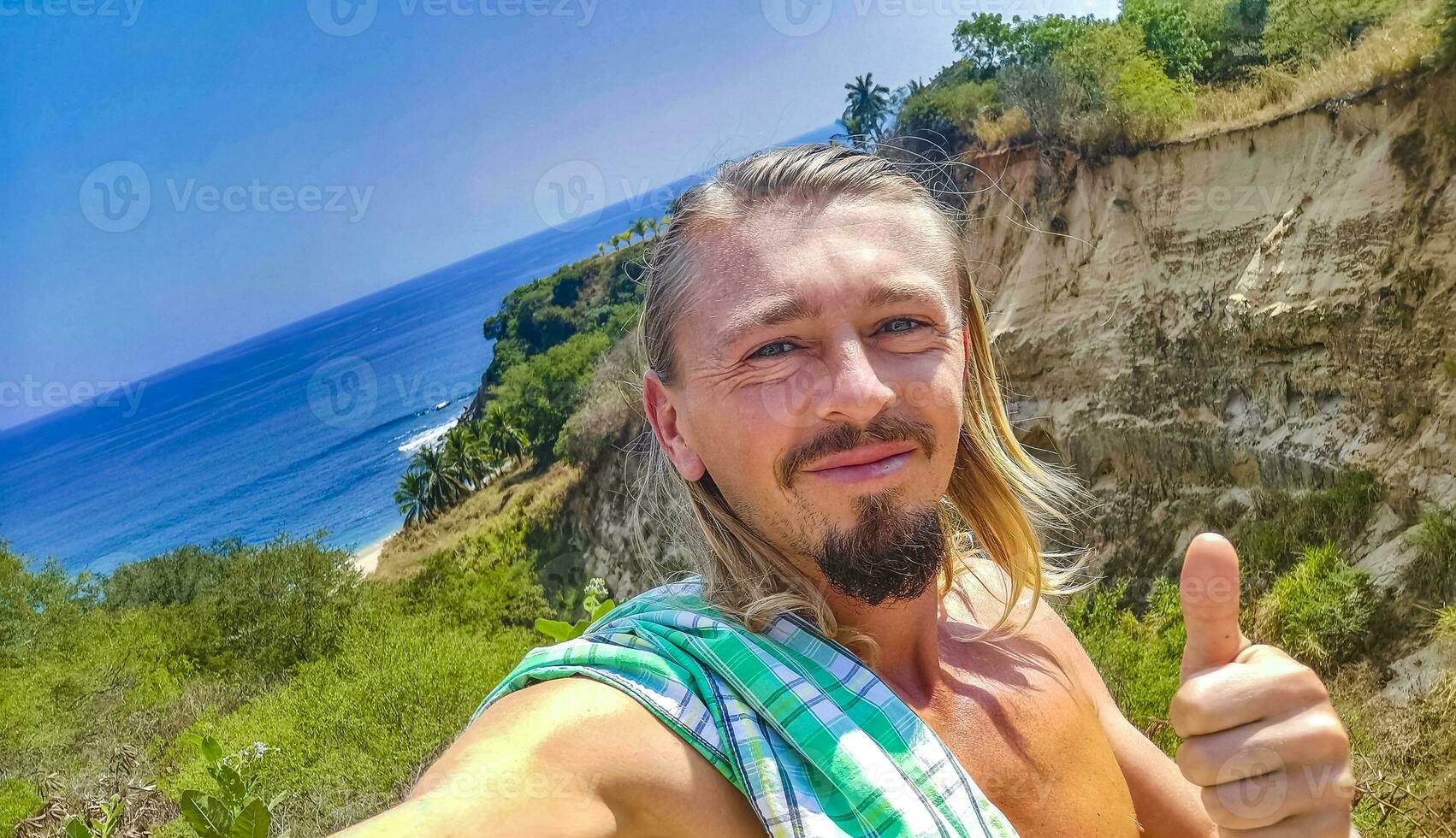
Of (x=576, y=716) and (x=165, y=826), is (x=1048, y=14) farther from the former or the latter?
(x=576, y=716)

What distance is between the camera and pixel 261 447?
74.8 metres

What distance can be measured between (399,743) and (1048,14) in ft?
68.2

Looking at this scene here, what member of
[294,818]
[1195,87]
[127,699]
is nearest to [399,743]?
[294,818]

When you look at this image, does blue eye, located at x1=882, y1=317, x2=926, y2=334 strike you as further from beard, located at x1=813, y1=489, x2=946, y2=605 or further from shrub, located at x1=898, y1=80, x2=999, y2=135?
shrub, located at x1=898, y1=80, x2=999, y2=135

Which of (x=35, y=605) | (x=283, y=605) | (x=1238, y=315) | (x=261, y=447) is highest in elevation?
(x=1238, y=315)

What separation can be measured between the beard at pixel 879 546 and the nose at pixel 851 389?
144 mm

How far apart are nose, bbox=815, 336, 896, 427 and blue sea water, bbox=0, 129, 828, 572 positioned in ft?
98.5

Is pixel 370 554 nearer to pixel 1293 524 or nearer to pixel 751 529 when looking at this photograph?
pixel 1293 524

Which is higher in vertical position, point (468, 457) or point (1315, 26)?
point (1315, 26)

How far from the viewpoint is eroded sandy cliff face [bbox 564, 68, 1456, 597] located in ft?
38.9

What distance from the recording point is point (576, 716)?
45.4 inches

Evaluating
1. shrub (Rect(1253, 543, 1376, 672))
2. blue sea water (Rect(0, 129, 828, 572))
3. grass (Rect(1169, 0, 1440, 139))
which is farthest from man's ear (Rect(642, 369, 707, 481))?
blue sea water (Rect(0, 129, 828, 572))

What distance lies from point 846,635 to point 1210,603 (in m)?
0.59

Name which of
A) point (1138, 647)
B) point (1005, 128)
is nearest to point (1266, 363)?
point (1138, 647)
